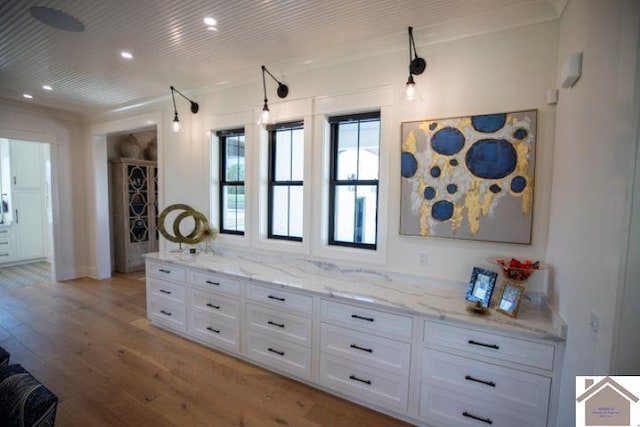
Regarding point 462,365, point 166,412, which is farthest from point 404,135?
point 166,412

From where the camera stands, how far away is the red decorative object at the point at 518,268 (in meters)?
1.83

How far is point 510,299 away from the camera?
5.93ft

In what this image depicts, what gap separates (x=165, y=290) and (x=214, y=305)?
31.3 inches

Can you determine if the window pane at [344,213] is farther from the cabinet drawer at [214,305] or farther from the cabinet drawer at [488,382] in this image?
the cabinet drawer at [488,382]

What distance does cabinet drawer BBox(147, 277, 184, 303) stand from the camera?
309 centimetres

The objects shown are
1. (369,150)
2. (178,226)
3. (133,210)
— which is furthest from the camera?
(133,210)

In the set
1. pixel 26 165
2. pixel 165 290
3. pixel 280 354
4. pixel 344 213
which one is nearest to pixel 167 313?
pixel 165 290

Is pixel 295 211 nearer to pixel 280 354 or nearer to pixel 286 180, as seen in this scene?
pixel 286 180

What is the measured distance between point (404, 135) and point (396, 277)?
1.18 metres

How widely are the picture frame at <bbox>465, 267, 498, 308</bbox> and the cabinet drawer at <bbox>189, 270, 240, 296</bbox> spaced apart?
190 centimetres

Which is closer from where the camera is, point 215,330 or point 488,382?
point 488,382

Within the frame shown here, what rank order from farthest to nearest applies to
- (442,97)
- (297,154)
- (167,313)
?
(167,313), (297,154), (442,97)

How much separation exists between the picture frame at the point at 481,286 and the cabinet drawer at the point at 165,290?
2708mm

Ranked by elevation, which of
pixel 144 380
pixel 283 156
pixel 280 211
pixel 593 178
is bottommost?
pixel 144 380
